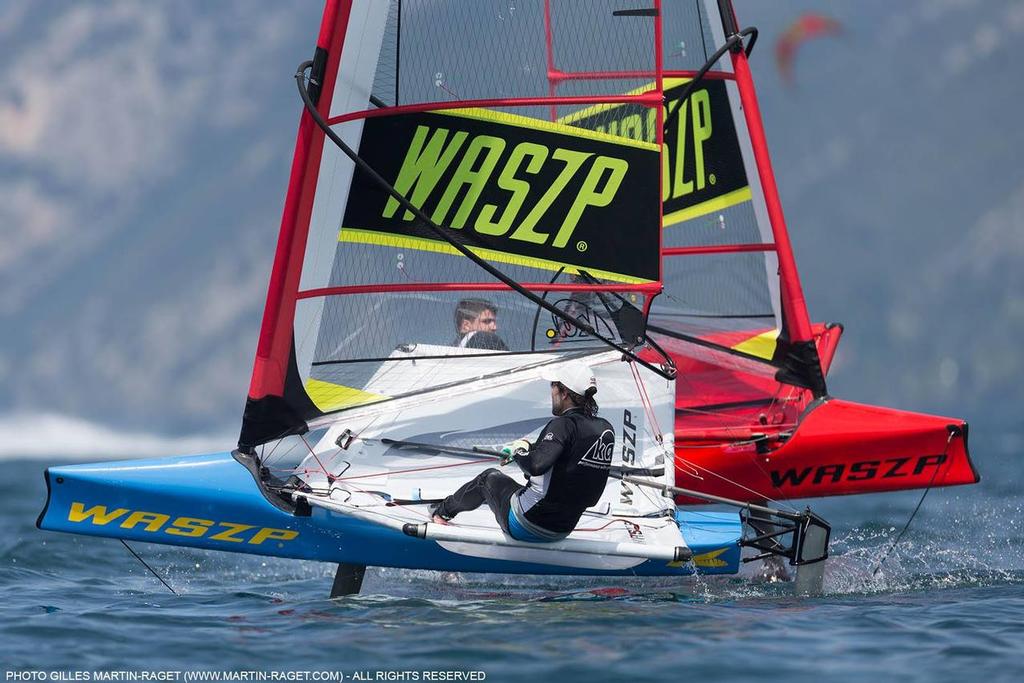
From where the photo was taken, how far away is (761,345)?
27.7 feet

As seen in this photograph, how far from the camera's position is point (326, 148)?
613 cm

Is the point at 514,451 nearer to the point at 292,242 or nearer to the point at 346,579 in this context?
the point at 346,579

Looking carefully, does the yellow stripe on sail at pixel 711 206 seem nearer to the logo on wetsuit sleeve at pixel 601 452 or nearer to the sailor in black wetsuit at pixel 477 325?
the sailor in black wetsuit at pixel 477 325

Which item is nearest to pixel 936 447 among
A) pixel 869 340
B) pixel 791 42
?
pixel 791 42

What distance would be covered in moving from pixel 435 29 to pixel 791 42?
37.8m

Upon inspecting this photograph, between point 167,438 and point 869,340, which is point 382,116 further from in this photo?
point 869,340

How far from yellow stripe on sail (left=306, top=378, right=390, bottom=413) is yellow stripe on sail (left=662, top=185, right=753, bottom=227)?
9.64 feet

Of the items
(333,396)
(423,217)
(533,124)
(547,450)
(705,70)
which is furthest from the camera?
(705,70)

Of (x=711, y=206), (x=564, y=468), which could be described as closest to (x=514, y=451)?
(x=564, y=468)

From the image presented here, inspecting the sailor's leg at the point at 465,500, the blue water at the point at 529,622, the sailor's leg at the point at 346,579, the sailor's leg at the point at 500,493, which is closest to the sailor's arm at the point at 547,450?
the sailor's leg at the point at 500,493

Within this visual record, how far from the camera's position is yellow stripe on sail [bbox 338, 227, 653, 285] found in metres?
6.22

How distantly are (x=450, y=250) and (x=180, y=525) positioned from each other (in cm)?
176

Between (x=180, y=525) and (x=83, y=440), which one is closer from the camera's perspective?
(x=180, y=525)

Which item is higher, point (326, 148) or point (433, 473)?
point (326, 148)
